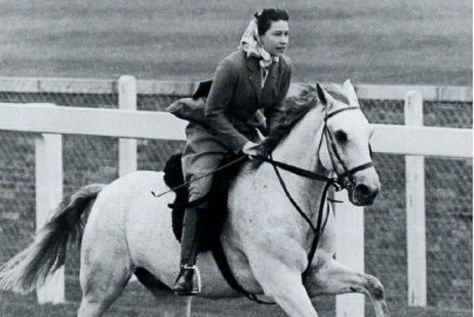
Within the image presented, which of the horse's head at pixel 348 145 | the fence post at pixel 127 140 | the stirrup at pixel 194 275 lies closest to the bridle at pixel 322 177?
the horse's head at pixel 348 145

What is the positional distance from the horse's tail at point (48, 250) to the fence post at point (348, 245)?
1404mm

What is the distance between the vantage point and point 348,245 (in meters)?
10.4

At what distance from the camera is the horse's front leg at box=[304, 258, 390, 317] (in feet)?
29.6

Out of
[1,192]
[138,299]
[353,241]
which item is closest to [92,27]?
[1,192]

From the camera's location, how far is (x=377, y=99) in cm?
1354

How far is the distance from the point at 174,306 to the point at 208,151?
1.08 metres

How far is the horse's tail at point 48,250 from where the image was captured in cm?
1041

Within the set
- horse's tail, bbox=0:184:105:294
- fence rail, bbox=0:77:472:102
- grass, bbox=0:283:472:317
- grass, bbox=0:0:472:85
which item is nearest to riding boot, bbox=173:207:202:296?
horse's tail, bbox=0:184:105:294

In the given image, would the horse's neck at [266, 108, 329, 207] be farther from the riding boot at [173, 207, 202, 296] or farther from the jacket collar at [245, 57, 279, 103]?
the riding boot at [173, 207, 202, 296]

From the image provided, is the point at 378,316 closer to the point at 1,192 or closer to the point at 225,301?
the point at 225,301

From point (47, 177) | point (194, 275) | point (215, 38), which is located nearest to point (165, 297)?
point (194, 275)

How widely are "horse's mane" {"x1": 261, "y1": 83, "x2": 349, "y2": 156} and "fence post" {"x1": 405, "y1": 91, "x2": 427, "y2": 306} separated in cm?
312

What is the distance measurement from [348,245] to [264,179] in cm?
138

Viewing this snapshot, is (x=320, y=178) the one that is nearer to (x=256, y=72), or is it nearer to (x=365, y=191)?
(x=365, y=191)
